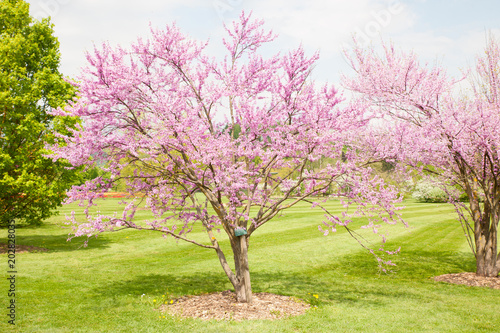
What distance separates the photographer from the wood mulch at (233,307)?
26.2ft

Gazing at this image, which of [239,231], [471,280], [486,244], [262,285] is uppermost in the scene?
[239,231]

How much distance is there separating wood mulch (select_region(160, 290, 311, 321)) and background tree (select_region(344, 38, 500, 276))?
4.59m

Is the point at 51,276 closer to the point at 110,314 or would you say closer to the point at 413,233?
the point at 110,314

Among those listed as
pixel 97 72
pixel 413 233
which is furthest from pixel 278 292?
pixel 413 233

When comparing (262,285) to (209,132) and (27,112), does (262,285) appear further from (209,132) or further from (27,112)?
(27,112)

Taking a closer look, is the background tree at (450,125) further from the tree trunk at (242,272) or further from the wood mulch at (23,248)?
the wood mulch at (23,248)

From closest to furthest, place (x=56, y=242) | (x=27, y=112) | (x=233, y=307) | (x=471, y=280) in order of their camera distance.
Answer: (x=233, y=307) < (x=471, y=280) < (x=27, y=112) < (x=56, y=242)

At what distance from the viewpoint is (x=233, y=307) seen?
8.39 m

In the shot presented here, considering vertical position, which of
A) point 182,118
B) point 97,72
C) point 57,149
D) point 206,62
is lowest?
point 57,149

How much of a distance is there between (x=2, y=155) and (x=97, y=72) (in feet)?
29.7

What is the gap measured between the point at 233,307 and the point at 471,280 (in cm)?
779

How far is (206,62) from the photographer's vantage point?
891 centimetres

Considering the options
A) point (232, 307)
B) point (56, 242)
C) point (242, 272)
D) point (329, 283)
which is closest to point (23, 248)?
point (56, 242)

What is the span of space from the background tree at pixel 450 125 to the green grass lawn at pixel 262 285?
7.85 ft
